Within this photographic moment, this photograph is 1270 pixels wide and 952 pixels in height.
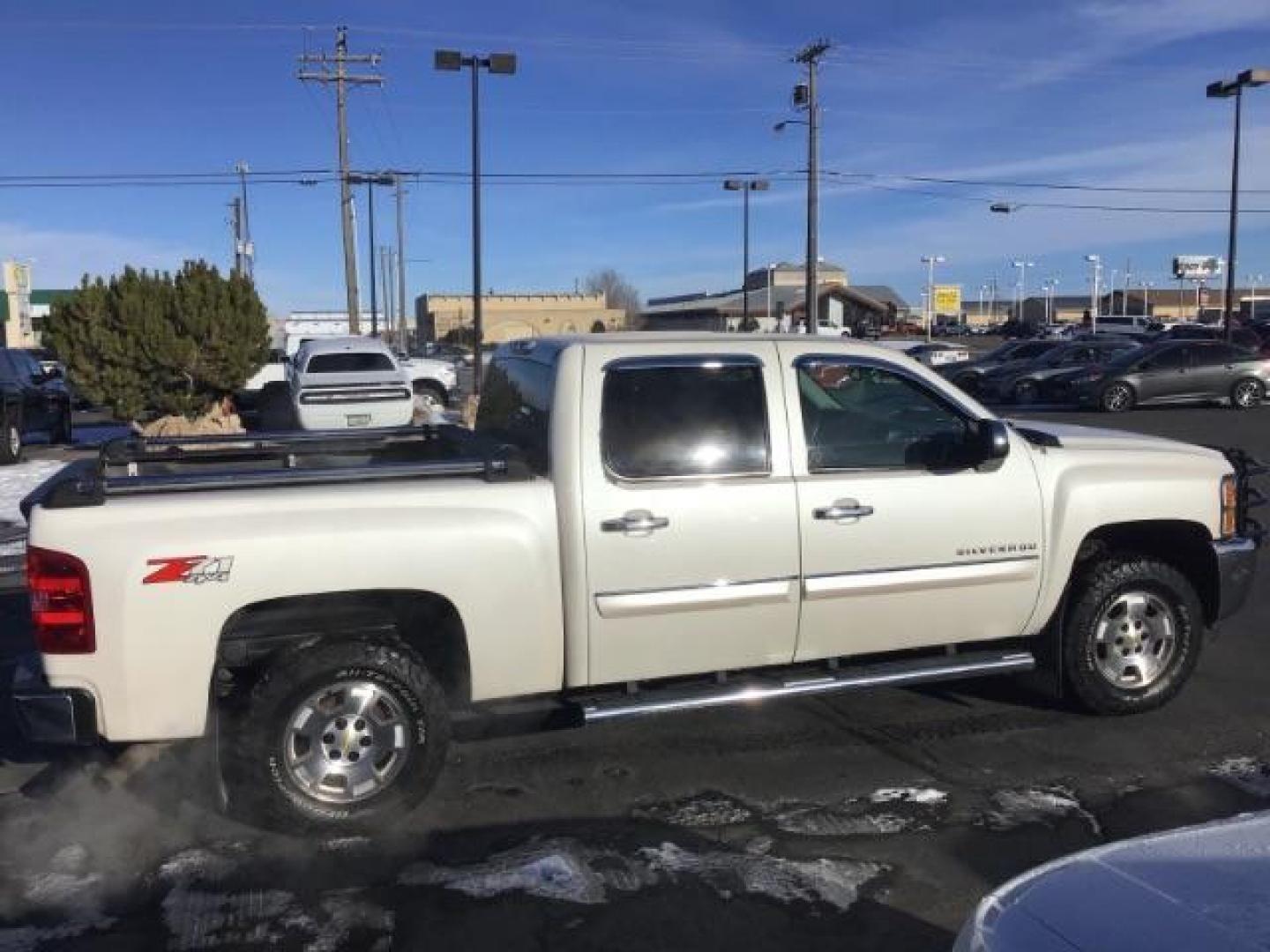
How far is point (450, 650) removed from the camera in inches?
180

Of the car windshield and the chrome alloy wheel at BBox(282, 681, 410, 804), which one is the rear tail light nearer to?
the chrome alloy wheel at BBox(282, 681, 410, 804)

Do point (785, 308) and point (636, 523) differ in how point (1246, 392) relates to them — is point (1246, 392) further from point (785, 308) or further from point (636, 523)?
point (785, 308)

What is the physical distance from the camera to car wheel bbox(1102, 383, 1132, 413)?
24.4 meters

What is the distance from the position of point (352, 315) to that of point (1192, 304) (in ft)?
491

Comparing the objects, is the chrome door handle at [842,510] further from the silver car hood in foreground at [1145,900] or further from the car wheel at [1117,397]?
the car wheel at [1117,397]

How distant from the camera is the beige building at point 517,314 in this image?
340ft

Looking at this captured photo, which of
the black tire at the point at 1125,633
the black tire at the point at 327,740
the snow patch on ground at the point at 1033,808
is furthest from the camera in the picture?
the black tire at the point at 1125,633

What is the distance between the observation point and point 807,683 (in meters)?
4.81

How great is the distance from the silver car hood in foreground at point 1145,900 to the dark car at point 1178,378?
78.0 feet

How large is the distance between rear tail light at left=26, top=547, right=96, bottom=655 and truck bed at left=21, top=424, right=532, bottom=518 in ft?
0.67

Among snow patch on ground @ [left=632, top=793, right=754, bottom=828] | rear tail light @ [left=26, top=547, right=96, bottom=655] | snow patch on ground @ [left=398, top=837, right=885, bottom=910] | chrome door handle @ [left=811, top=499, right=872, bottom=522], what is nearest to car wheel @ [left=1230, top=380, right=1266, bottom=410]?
chrome door handle @ [left=811, top=499, right=872, bottom=522]

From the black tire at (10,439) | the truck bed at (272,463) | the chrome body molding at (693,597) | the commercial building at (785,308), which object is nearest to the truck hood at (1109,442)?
the chrome body molding at (693,597)

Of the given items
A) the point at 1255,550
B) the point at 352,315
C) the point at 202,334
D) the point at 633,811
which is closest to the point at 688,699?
the point at 633,811

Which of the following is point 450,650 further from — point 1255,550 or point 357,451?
point 1255,550
